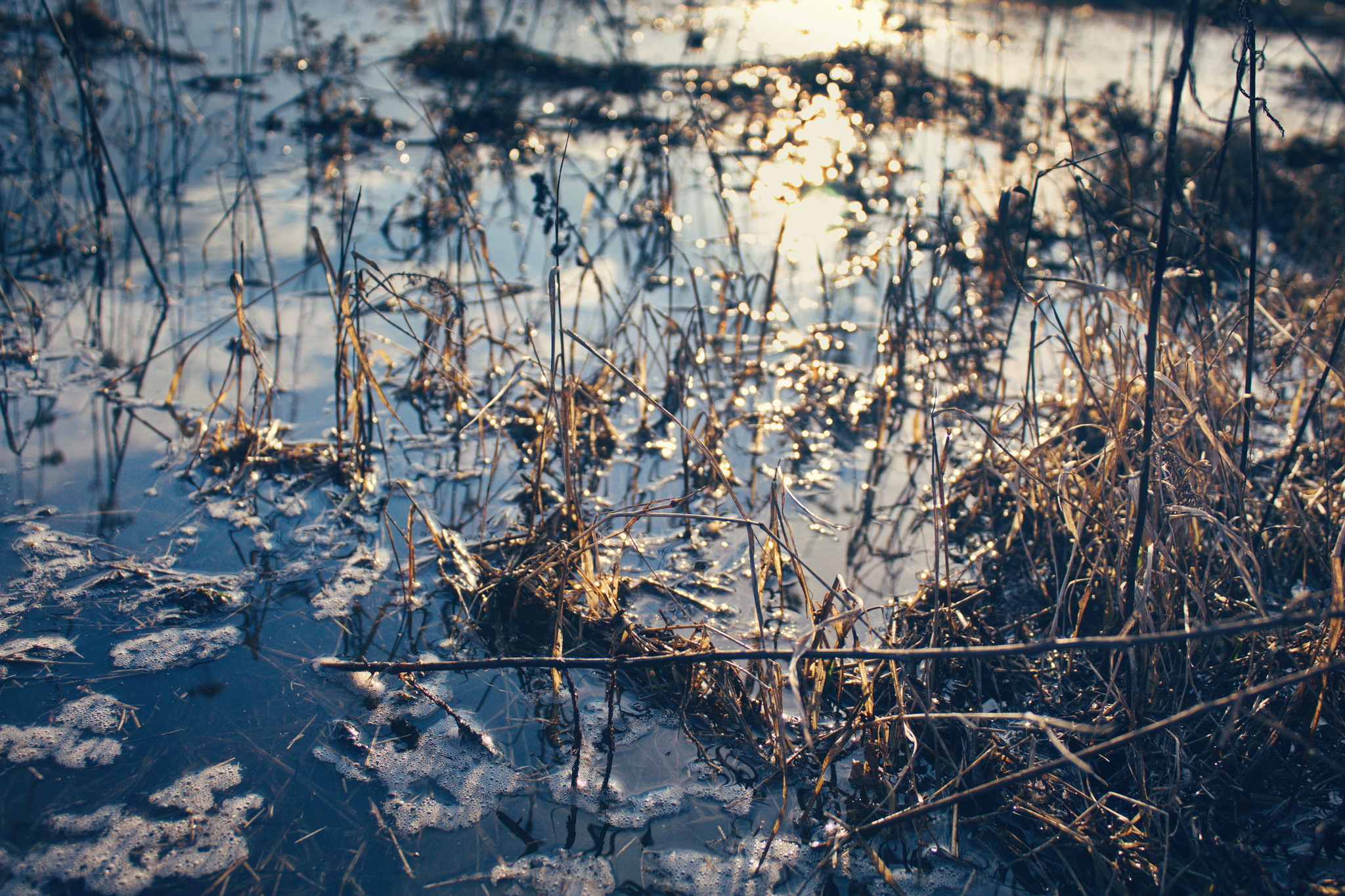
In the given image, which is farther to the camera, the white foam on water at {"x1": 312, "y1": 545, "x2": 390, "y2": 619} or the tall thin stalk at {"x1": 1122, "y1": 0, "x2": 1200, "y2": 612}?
the white foam on water at {"x1": 312, "y1": 545, "x2": 390, "y2": 619}

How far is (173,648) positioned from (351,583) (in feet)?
1.14

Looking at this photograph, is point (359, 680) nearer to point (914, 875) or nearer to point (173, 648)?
point (173, 648)

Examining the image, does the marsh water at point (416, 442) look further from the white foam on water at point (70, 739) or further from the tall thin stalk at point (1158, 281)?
the tall thin stalk at point (1158, 281)

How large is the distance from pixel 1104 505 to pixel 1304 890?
72cm

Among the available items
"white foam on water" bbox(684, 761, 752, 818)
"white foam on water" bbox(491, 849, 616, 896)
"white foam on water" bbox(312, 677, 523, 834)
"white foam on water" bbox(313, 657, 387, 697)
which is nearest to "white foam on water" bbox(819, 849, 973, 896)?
"white foam on water" bbox(684, 761, 752, 818)

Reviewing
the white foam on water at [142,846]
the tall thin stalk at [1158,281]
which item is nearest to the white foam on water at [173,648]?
the white foam on water at [142,846]

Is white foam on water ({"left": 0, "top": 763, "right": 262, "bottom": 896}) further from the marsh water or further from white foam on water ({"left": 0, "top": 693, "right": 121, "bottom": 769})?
white foam on water ({"left": 0, "top": 693, "right": 121, "bottom": 769})

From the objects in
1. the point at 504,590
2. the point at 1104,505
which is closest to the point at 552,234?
the point at 504,590

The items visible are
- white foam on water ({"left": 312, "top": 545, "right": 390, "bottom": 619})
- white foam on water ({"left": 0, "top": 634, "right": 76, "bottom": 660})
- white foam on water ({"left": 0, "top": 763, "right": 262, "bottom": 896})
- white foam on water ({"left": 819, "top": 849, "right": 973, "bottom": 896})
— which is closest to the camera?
white foam on water ({"left": 0, "top": 763, "right": 262, "bottom": 896})

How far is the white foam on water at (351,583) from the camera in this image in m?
1.83

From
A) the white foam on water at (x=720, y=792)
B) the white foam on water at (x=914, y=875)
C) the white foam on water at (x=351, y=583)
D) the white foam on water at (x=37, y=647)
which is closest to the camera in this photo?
the white foam on water at (x=914, y=875)

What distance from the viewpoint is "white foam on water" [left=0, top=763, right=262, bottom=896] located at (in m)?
1.28

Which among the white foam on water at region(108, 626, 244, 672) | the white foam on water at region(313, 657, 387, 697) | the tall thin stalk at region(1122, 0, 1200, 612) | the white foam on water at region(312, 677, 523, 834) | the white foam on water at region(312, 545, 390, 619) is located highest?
the tall thin stalk at region(1122, 0, 1200, 612)

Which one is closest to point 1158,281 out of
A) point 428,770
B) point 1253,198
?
point 1253,198
